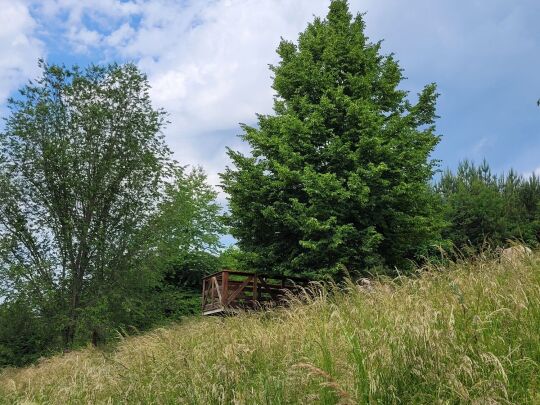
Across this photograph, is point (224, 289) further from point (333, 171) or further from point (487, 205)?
point (487, 205)

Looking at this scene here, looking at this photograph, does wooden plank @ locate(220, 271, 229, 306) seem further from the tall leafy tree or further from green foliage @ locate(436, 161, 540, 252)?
green foliage @ locate(436, 161, 540, 252)

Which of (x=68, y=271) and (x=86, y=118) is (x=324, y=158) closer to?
(x=86, y=118)

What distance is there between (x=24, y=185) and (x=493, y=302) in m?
22.5

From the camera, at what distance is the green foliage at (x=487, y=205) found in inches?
1409

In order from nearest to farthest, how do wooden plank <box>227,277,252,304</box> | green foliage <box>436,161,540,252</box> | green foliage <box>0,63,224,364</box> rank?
wooden plank <box>227,277,252,304</box>, green foliage <box>0,63,224,364</box>, green foliage <box>436,161,540,252</box>

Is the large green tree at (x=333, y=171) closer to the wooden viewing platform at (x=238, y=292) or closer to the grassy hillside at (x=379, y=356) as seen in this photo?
the wooden viewing platform at (x=238, y=292)

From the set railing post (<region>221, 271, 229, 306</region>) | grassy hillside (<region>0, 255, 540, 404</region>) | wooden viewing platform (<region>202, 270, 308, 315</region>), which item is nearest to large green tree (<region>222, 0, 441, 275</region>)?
wooden viewing platform (<region>202, 270, 308, 315</region>)

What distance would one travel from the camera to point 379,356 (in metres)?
4.22

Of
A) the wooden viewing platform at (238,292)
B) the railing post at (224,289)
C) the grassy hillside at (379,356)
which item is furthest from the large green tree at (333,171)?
the grassy hillside at (379,356)

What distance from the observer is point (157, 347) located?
8.43 m

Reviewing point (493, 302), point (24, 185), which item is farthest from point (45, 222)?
point (493, 302)

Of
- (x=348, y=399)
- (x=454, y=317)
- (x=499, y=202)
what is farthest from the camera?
(x=499, y=202)

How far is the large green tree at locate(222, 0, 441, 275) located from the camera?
1864 cm

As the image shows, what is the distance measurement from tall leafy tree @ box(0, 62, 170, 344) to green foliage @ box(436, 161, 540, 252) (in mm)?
20175
